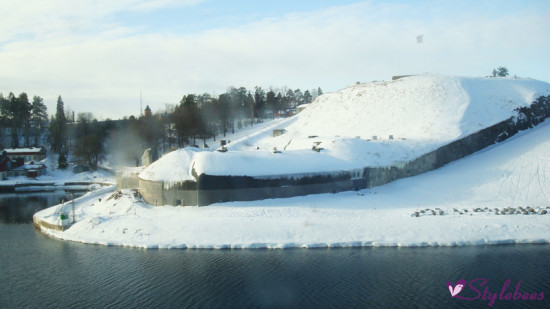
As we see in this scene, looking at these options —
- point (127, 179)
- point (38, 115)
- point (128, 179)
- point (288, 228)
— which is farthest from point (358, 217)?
point (38, 115)

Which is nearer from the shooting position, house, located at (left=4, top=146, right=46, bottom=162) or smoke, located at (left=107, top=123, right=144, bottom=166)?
smoke, located at (left=107, top=123, right=144, bottom=166)

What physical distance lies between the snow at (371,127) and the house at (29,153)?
42.4m

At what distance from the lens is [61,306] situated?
19.0 meters

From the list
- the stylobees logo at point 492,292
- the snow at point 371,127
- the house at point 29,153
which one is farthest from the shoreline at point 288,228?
the house at point 29,153

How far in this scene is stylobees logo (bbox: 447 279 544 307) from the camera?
18953mm

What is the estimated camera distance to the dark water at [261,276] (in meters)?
19.1

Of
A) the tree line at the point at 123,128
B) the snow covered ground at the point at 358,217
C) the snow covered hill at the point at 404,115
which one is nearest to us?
the snow covered ground at the point at 358,217

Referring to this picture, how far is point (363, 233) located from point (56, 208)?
26.9 meters

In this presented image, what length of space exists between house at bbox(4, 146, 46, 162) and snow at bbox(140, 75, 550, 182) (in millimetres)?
42399

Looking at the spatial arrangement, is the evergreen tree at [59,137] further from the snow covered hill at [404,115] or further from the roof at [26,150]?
the snow covered hill at [404,115]

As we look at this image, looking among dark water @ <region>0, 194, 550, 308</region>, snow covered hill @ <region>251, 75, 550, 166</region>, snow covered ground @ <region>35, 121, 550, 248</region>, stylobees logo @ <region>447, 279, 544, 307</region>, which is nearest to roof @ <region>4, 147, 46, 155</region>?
snow covered hill @ <region>251, 75, 550, 166</region>

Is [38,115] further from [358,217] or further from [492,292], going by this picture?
[492,292]

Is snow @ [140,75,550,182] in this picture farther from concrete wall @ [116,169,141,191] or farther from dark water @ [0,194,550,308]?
dark water @ [0,194,550,308]

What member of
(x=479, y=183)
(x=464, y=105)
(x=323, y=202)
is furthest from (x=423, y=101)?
(x=323, y=202)
